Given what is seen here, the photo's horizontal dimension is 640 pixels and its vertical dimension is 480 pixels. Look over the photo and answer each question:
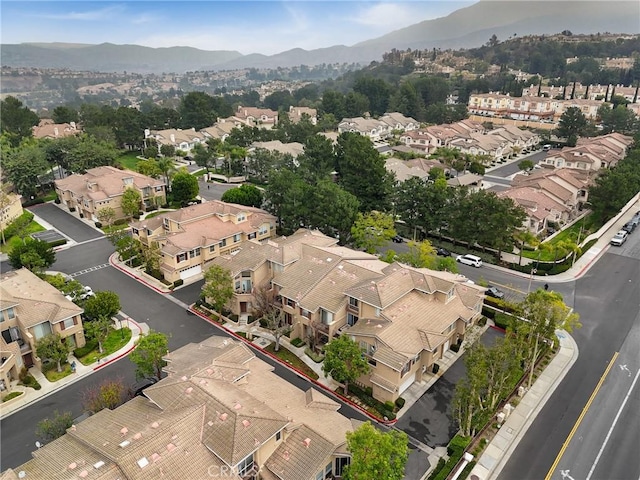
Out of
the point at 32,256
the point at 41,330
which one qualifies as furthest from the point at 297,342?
the point at 32,256

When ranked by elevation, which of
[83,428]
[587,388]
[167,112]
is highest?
[167,112]

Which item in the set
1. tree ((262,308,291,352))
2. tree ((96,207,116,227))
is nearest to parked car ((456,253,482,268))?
tree ((262,308,291,352))

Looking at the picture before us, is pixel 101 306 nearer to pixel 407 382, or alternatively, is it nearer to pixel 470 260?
pixel 407 382

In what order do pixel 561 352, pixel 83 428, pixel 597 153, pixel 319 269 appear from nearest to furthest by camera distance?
pixel 83 428 < pixel 561 352 < pixel 319 269 < pixel 597 153

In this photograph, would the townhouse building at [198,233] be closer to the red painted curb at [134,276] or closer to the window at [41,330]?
the red painted curb at [134,276]

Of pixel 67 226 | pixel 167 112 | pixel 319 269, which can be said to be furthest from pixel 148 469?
pixel 167 112

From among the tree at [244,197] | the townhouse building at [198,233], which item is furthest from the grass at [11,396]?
the tree at [244,197]

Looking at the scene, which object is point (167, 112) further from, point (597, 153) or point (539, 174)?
point (597, 153)

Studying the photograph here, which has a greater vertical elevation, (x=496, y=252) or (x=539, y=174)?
(x=539, y=174)
